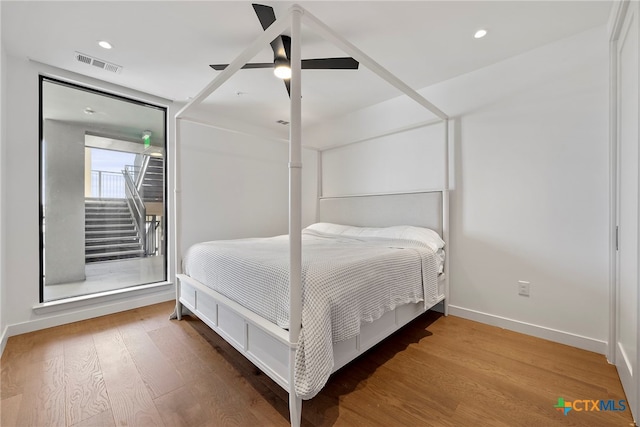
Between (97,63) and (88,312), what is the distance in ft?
8.04

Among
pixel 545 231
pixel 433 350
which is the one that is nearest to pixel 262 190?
pixel 433 350

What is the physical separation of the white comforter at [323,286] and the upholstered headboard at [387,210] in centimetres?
54

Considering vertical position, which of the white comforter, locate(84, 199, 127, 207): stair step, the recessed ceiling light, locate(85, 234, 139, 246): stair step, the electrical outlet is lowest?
the electrical outlet

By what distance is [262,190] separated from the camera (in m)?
4.16

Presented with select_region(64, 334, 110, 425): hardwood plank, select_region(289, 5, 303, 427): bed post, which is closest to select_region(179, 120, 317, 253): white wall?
select_region(64, 334, 110, 425): hardwood plank

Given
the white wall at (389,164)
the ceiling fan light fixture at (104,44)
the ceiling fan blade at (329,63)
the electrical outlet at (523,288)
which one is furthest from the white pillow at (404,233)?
the ceiling fan light fixture at (104,44)

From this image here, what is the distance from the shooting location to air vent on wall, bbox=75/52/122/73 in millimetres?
2261

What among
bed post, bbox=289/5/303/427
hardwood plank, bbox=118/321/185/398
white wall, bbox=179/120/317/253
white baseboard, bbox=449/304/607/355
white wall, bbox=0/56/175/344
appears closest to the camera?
bed post, bbox=289/5/303/427

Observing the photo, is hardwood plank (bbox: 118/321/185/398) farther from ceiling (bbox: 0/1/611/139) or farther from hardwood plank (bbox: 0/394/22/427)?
ceiling (bbox: 0/1/611/139)

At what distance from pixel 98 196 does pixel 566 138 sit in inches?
181

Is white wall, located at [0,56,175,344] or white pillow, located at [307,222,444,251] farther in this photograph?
white pillow, located at [307,222,444,251]

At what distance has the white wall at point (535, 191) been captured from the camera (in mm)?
1976

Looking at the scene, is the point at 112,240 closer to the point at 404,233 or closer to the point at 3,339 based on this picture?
the point at 3,339

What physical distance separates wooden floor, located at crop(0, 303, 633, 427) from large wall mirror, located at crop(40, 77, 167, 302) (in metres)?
Answer: 0.77
